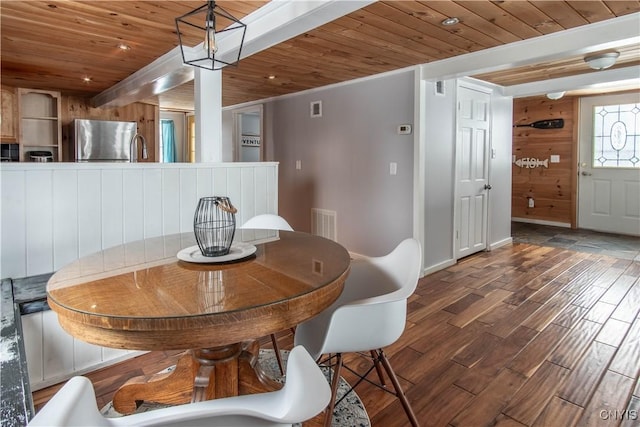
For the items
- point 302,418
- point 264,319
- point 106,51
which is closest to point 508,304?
point 264,319

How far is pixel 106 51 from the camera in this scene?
11.3 ft

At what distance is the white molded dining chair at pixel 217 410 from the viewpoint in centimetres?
65

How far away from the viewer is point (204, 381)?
146 cm

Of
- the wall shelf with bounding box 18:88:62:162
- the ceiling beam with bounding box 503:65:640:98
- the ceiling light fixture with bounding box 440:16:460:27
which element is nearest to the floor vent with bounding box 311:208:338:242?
the ceiling light fixture with bounding box 440:16:460:27

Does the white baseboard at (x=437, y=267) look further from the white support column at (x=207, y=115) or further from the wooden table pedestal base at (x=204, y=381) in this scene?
the wooden table pedestal base at (x=204, y=381)

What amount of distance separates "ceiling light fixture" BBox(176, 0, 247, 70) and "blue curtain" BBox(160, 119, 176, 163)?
5274mm

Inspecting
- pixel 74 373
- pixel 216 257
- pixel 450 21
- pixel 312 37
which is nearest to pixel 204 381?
pixel 216 257

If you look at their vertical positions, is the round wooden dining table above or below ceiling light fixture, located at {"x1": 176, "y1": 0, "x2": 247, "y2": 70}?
below

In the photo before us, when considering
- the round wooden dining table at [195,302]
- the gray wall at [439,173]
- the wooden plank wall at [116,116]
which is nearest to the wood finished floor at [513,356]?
the gray wall at [439,173]

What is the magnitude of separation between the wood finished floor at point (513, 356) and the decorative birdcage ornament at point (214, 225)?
3.59 feet

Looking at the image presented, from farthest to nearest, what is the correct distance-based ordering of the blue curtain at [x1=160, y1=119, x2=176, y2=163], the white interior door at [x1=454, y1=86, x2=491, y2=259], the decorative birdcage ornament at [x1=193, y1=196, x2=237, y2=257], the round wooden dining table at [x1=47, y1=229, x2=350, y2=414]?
the blue curtain at [x1=160, y1=119, x2=176, y2=163]
the white interior door at [x1=454, y1=86, x2=491, y2=259]
the decorative birdcage ornament at [x1=193, y1=196, x2=237, y2=257]
the round wooden dining table at [x1=47, y1=229, x2=350, y2=414]

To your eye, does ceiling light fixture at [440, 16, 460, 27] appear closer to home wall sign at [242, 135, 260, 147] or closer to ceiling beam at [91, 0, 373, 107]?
ceiling beam at [91, 0, 373, 107]

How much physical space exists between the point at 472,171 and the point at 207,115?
324cm

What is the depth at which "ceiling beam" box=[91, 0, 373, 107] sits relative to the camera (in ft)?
6.74
